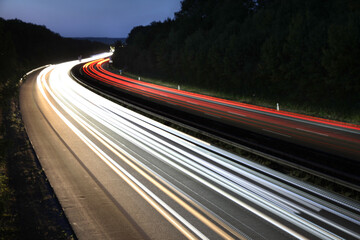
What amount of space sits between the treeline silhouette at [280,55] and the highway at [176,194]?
12.9 meters

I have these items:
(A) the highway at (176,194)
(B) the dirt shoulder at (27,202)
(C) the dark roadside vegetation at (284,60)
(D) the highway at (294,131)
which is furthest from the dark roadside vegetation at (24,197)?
(D) the highway at (294,131)

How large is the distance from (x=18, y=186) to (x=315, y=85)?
27.7m

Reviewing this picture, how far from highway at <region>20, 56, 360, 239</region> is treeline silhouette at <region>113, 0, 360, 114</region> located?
42.4ft

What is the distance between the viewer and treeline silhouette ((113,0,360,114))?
2897 centimetres

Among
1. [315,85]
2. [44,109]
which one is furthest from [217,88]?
[44,109]

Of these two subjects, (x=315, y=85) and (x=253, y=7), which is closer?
(x=315, y=85)

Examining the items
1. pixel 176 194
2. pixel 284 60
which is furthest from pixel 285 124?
pixel 284 60

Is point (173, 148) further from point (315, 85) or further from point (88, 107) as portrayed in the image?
point (315, 85)

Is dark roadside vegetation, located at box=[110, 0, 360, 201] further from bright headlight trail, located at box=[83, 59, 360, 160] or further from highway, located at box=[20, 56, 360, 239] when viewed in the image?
bright headlight trail, located at box=[83, 59, 360, 160]

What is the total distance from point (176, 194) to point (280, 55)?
2854 centimetres

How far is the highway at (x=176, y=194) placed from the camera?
314 inches

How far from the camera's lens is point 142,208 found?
930 cm

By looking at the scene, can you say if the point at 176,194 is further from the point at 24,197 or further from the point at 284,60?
the point at 284,60

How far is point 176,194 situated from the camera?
1023 cm
